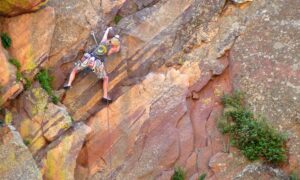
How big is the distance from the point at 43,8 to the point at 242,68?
5288mm

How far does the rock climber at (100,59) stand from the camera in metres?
13.6

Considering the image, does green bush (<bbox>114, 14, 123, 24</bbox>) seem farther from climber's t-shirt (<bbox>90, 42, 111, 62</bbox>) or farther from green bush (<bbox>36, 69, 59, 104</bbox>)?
green bush (<bbox>36, 69, 59, 104</bbox>)

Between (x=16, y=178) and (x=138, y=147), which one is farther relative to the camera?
(x=138, y=147)

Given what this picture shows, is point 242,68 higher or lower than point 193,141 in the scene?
higher

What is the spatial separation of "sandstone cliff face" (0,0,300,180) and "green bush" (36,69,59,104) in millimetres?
150

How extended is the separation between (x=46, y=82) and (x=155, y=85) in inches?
107

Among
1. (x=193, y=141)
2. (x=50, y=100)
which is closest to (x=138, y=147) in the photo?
(x=193, y=141)

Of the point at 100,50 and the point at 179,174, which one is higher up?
the point at 100,50

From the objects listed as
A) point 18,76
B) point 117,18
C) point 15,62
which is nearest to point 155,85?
point 117,18

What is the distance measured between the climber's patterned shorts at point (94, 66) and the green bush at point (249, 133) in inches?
124

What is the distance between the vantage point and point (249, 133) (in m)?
12.7

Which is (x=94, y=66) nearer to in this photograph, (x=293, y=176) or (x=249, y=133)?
(x=249, y=133)

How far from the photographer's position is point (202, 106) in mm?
13602

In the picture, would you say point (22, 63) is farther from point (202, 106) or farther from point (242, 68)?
point (242, 68)
